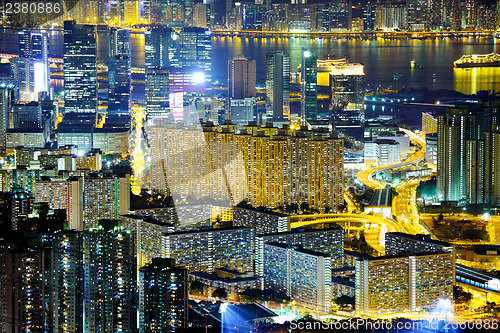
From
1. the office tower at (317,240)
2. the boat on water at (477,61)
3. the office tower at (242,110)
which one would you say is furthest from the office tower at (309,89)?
the office tower at (317,240)

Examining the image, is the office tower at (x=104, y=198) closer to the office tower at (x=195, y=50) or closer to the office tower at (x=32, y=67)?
the office tower at (x=32, y=67)

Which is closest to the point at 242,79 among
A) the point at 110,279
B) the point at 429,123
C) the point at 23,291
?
the point at 429,123

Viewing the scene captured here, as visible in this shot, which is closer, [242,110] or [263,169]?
[263,169]

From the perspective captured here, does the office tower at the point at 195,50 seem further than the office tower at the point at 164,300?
Yes

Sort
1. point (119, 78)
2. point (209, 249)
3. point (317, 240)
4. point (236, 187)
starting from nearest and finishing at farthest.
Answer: point (209, 249) → point (317, 240) → point (236, 187) → point (119, 78)

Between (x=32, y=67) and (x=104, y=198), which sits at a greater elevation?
(x=32, y=67)

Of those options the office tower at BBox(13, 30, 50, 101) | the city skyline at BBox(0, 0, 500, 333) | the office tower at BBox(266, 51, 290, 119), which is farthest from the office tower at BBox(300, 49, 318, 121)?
the office tower at BBox(13, 30, 50, 101)

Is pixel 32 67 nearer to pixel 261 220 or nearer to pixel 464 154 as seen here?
pixel 464 154
